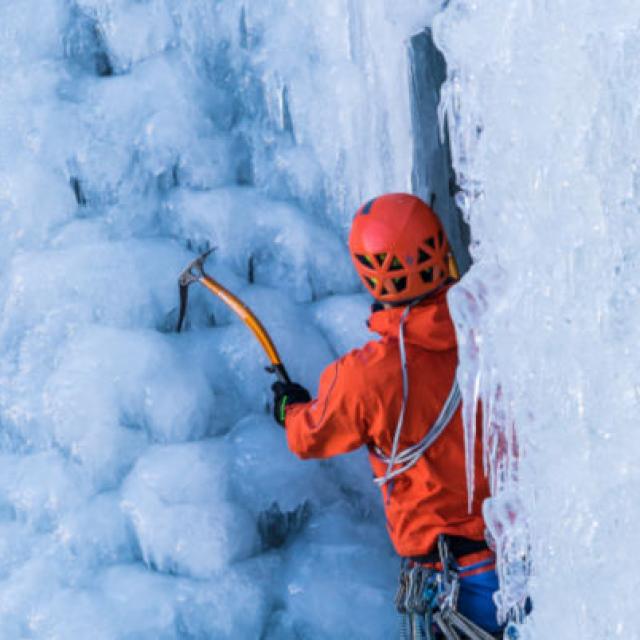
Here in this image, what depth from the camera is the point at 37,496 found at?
3.42 meters

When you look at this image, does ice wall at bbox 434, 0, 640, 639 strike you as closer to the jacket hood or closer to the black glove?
the jacket hood

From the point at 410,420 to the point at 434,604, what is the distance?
535 mm

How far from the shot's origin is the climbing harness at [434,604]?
270 centimetres

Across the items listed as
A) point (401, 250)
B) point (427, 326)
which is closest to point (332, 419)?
point (427, 326)

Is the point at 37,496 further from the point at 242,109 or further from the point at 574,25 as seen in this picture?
the point at 574,25

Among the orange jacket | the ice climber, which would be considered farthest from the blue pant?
the orange jacket

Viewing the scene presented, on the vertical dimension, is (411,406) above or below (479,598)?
above

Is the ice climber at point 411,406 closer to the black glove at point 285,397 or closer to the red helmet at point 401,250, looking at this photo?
the red helmet at point 401,250

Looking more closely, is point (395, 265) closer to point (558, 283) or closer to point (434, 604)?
point (558, 283)

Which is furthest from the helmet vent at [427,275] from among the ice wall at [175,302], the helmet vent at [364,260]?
the ice wall at [175,302]

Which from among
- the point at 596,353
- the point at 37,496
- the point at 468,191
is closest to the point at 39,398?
the point at 37,496

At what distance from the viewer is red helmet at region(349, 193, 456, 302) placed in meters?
2.62

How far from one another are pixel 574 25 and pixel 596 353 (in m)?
0.61

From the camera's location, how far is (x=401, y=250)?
103 inches
